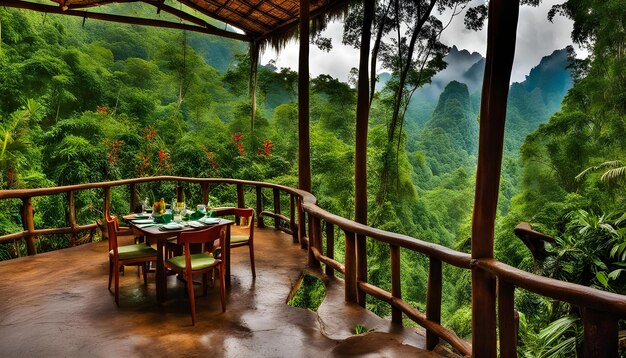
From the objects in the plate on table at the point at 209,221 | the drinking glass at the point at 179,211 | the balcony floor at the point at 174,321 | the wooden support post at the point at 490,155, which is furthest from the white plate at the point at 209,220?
the wooden support post at the point at 490,155

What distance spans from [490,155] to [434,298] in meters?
0.97

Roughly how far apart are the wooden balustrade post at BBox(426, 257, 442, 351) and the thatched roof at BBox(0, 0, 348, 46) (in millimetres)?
5631

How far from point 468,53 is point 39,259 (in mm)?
46586

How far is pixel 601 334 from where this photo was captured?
4.81 ft

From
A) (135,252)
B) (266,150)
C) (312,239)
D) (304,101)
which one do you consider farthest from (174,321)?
(266,150)

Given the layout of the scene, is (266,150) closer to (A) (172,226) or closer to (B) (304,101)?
(B) (304,101)

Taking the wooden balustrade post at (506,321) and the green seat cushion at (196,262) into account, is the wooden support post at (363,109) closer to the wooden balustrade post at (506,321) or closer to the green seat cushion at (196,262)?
the green seat cushion at (196,262)

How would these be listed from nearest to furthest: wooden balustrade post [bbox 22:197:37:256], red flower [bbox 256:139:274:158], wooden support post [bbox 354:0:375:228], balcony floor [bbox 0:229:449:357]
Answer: balcony floor [bbox 0:229:449:357], wooden balustrade post [bbox 22:197:37:256], wooden support post [bbox 354:0:375:228], red flower [bbox 256:139:274:158]

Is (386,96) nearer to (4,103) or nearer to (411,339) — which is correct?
(4,103)

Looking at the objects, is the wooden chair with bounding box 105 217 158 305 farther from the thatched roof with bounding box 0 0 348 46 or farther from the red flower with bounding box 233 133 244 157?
the red flower with bounding box 233 133 244 157

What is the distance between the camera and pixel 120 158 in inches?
399

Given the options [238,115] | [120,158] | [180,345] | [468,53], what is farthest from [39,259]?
[468,53]

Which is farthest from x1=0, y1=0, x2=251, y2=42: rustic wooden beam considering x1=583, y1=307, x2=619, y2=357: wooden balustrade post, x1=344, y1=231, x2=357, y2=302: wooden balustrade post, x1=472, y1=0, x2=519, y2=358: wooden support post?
x1=583, y1=307, x2=619, y2=357: wooden balustrade post

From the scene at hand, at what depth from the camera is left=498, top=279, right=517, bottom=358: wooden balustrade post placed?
6.31 ft
